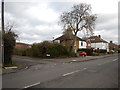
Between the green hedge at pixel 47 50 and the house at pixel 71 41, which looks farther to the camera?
the house at pixel 71 41

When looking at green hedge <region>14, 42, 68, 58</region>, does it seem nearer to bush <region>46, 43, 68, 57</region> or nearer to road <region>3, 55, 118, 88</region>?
bush <region>46, 43, 68, 57</region>

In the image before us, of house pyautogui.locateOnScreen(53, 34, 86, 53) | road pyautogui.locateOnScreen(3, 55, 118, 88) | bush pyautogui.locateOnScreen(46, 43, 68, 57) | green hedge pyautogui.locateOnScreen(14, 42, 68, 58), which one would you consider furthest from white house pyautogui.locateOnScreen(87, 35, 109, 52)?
road pyautogui.locateOnScreen(3, 55, 118, 88)

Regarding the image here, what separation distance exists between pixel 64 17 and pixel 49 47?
30.0 ft

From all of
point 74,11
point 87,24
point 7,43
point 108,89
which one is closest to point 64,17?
point 74,11

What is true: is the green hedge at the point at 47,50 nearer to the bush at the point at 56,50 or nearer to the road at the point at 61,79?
the bush at the point at 56,50

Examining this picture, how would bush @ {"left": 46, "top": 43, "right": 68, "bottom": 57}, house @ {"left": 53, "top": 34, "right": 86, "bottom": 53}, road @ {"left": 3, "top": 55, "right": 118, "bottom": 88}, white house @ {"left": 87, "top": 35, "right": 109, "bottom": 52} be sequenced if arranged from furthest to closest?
white house @ {"left": 87, "top": 35, "right": 109, "bottom": 52} → house @ {"left": 53, "top": 34, "right": 86, "bottom": 53} → bush @ {"left": 46, "top": 43, "right": 68, "bottom": 57} → road @ {"left": 3, "top": 55, "right": 118, "bottom": 88}

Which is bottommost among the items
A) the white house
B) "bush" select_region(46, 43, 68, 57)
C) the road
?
the road

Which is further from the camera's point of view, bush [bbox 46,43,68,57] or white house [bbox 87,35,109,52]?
white house [bbox 87,35,109,52]

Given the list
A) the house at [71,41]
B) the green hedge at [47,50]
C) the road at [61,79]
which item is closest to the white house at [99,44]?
the house at [71,41]

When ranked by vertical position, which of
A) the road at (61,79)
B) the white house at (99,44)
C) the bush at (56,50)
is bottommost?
the road at (61,79)

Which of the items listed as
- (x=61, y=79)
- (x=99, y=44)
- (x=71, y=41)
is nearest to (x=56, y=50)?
(x=71, y=41)

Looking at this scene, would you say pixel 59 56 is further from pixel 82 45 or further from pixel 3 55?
pixel 82 45

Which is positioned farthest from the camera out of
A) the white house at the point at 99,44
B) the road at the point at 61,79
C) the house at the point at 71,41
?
the white house at the point at 99,44

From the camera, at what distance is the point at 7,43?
1414 centimetres
